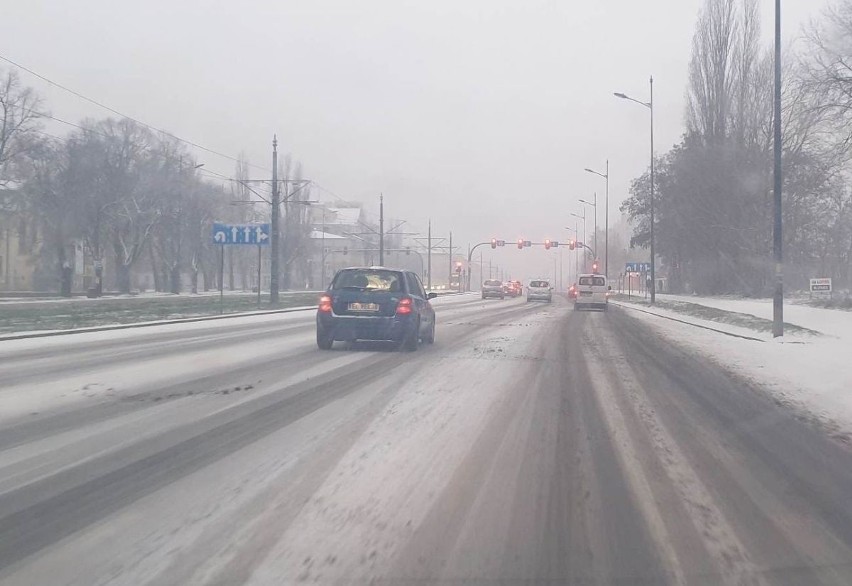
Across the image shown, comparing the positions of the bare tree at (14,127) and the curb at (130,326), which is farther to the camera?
the bare tree at (14,127)

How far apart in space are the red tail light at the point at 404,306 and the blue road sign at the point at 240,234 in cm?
2051

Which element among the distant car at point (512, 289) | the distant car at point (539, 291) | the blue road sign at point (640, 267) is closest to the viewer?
the blue road sign at point (640, 267)

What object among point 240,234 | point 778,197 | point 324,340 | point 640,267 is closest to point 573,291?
point 640,267

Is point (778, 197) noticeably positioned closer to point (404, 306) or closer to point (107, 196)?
point (404, 306)

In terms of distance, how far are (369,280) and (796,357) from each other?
8.36 meters

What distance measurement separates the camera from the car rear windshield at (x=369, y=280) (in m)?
17.0

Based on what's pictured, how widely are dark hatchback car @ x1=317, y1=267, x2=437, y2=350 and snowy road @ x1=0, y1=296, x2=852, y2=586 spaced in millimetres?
3968

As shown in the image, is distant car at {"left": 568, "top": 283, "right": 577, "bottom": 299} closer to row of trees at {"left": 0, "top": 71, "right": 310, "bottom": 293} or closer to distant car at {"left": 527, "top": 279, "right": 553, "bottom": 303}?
distant car at {"left": 527, "top": 279, "right": 553, "bottom": 303}

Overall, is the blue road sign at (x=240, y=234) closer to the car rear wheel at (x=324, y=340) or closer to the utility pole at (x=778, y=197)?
the car rear wheel at (x=324, y=340)

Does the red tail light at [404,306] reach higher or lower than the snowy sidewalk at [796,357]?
higher

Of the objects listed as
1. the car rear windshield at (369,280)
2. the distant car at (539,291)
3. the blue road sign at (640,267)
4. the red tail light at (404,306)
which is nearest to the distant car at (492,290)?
the distant car at (539,291)

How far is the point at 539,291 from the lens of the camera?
61.0 m

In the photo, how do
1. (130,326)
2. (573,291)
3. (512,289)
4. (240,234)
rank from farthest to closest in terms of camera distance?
1. (512,289)
2. (573,291)
3. (240,234)
4. (130,326)

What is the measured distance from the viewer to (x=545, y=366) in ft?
49.3
